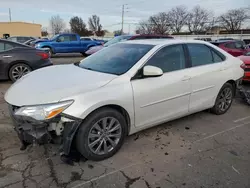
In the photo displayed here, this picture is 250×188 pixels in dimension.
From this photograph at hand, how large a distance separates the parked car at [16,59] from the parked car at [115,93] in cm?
354

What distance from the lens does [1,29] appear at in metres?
57.0

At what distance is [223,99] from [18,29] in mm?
65269

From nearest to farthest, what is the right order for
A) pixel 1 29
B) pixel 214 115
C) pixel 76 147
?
pixel 76 147
pixel 214 115
pixel 1 29

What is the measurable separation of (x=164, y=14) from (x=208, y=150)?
A: 7017 cm

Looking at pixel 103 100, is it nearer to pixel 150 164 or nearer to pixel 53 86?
pixel 53 86

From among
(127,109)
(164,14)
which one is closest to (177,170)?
(127,109)

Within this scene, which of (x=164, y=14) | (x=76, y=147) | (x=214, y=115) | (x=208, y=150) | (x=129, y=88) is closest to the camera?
(x=76, y=147)

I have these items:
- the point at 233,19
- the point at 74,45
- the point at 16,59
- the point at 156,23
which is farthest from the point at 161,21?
the point at 16,59

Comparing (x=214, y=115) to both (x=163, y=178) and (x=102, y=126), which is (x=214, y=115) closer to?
(x=163, y=178)

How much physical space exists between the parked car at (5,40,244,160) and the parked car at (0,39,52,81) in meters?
3.54

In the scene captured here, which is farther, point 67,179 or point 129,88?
point 129,88

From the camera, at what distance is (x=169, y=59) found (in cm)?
352

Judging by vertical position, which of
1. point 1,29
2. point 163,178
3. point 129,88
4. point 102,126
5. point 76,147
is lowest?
point 163,178

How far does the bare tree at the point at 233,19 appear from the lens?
62375 mm
